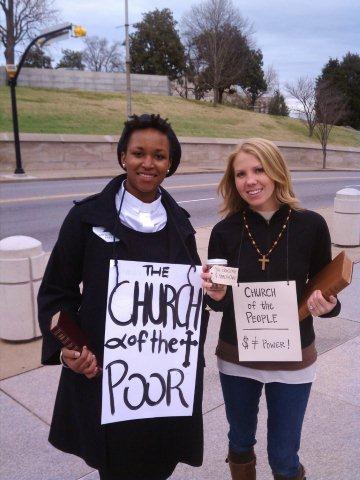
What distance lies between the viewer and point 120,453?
1.89 m

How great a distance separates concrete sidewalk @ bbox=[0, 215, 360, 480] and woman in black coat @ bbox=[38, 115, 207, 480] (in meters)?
0.91

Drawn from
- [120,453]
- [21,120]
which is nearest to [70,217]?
[120,453]

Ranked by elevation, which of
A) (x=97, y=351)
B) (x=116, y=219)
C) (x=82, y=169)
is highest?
(x=116, y=219)

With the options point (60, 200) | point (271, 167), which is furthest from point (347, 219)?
point (60, 200)

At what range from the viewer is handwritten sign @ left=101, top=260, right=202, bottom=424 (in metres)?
1.84

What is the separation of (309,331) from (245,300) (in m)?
0.34

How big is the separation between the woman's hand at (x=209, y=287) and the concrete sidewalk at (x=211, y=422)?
1331 mm

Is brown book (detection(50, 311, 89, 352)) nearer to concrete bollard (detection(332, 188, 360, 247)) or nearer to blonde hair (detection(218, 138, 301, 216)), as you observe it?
blonde hair (detection(218, 138, 301, 216))

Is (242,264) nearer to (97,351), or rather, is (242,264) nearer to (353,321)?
(97,351)

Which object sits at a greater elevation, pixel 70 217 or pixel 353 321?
pixel 70 217

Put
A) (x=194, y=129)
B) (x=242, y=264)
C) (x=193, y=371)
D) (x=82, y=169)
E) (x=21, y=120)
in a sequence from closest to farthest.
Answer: (x=193, y=371), (x=242, y=264), (x=82, y=169), (x=21, y=120), (x=194, y=129)

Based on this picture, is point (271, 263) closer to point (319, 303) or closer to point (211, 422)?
point (319, 303)

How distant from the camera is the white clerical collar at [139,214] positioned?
184 cm

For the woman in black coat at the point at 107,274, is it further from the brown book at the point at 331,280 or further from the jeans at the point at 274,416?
the brown book at the point at 331,280
